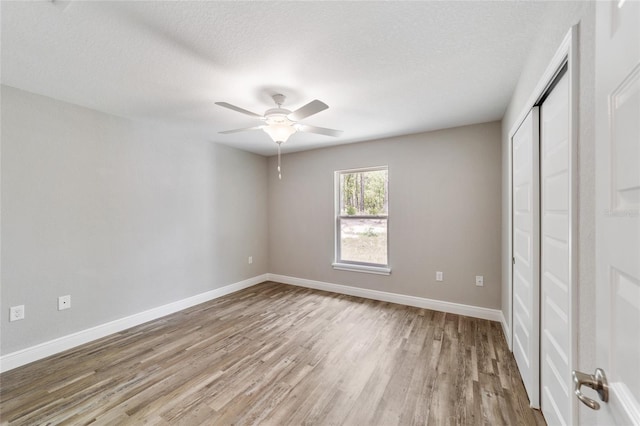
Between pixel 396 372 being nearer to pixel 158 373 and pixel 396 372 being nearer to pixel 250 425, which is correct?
pixel 250 425

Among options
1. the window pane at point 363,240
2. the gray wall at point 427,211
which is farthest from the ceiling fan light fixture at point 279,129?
the window pane at point 363,240

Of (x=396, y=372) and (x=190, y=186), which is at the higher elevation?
(x=190, y=186)

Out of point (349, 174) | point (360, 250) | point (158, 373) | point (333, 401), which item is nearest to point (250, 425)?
point (333, 401)

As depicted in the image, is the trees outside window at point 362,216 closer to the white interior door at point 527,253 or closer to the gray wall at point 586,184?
the white interior door at point 527,253

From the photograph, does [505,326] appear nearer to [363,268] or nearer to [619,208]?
[363,268]

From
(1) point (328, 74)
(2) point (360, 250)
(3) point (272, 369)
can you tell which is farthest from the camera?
(2) point (360, 250)

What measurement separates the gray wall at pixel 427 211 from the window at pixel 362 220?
0.13 m

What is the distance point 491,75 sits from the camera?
209 centimetres

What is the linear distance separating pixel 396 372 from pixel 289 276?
113 inches

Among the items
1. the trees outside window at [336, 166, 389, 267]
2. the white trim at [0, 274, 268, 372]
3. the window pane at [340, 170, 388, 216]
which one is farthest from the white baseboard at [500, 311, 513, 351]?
the white trim at [0, 274, 268, 372]

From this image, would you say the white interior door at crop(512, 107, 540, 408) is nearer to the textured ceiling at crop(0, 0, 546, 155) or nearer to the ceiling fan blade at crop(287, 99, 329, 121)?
the textured ceiling at crop(0, 0, 546, 155)

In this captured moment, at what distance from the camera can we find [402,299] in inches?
146

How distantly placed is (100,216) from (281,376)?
98.1 inches

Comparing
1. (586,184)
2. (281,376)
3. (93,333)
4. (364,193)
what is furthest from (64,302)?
(586,184)
